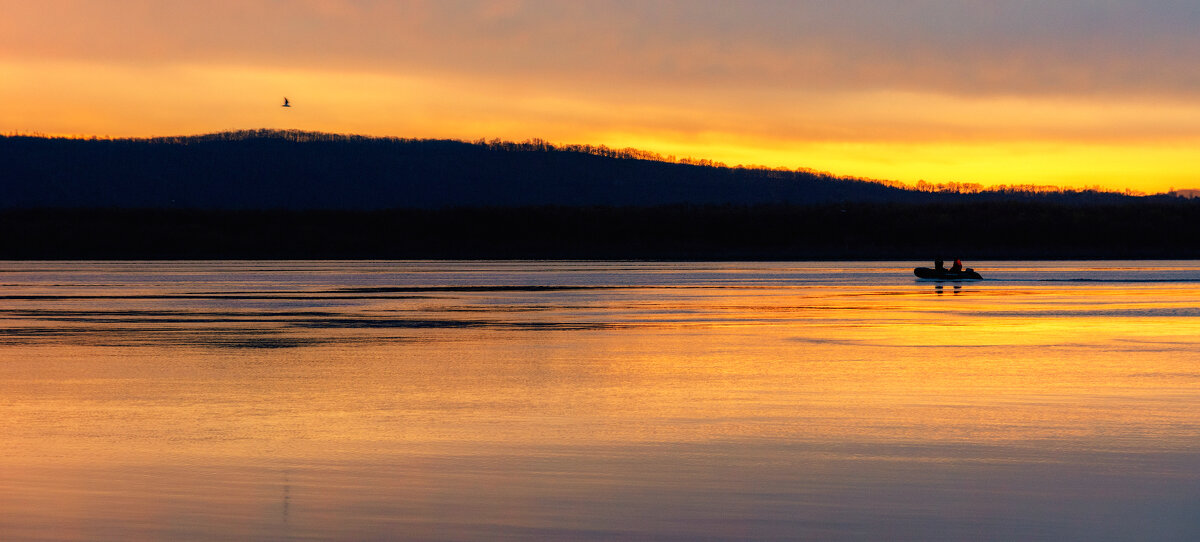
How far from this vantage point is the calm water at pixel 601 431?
9883mm

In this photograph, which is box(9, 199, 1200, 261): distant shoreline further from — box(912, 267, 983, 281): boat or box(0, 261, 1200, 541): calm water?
box(0, 261, 1200, 541): calm water

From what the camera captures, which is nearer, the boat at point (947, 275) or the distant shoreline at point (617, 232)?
the boat at point (947, 275)

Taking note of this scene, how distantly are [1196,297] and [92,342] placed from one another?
3167cm

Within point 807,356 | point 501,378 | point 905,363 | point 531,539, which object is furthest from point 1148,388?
point 531,539

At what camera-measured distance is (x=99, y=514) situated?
9984 millimetres

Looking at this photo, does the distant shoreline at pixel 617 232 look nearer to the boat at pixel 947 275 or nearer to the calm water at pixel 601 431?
the boat at pixel 947 275

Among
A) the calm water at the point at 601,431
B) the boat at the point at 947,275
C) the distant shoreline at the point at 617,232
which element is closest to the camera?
the calm water at the point at 601,431

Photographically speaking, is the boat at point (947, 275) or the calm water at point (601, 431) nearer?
the calm water at point (601, 431)

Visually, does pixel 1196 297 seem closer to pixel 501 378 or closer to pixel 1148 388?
pixel 1148 388

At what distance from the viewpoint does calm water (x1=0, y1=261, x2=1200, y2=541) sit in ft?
32.4

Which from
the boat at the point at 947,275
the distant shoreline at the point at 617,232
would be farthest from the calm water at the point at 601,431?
the distant shoreline at the point at 617,232

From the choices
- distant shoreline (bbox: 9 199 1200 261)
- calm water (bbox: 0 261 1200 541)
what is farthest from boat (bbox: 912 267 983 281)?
distant shoreline (bbox: 9 199 1200 261)

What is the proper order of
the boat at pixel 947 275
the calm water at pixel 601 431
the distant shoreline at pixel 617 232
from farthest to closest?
the distant shoreline at pixel 617 232 < the boat at pixel 947 275 < the calm water at pixel 601 431

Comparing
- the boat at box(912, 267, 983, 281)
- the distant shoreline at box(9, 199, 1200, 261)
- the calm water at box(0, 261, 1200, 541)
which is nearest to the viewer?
the calm water at box(0, 261, 1200, 541)
